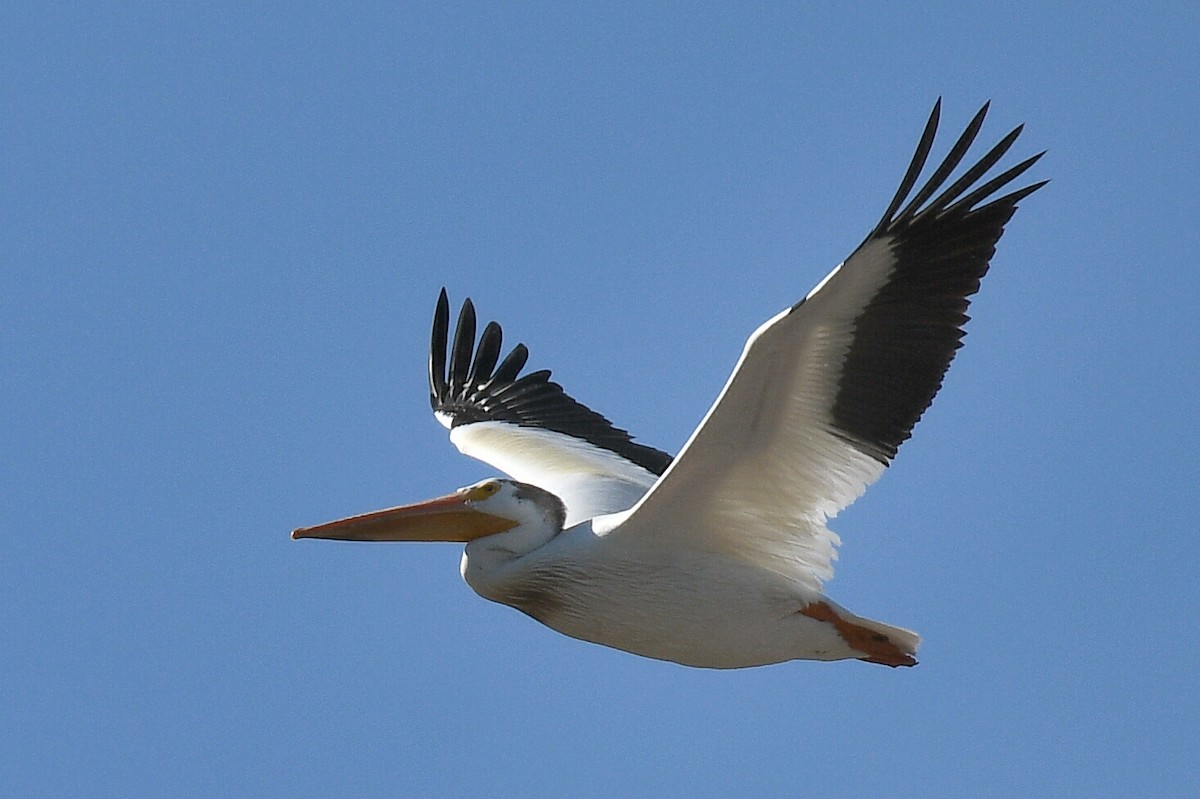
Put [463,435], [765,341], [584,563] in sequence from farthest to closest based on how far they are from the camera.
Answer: [463,435] → [584,563] → [765,341]

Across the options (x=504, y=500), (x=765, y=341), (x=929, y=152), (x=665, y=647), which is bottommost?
(x=665, y=647)

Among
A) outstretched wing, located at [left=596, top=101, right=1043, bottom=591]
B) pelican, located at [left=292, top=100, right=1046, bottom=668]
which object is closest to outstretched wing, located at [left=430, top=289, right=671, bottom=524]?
pelican, located at [left=292, top=100, right=1046, bottom=668]

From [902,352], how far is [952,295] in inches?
13.3

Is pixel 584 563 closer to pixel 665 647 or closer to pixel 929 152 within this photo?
pixel 665 647

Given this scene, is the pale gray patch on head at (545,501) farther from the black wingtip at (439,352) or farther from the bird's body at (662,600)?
the black wingtip at (439,352)

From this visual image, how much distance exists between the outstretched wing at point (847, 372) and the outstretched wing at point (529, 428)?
1250mm

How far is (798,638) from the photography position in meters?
9.45

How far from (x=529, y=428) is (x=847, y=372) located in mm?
3777

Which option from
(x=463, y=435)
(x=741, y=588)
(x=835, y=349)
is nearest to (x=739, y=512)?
(x=741, y=588)

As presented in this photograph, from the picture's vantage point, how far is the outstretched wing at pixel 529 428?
→ 11.0 m

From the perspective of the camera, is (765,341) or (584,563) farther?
(584,563)

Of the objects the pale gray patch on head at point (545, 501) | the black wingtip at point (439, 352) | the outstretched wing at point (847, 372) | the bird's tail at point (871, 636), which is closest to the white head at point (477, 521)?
the pale gray patch on head at point (545, 501)

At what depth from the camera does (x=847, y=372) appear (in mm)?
8891

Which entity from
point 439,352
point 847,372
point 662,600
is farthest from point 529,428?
point 847,372
